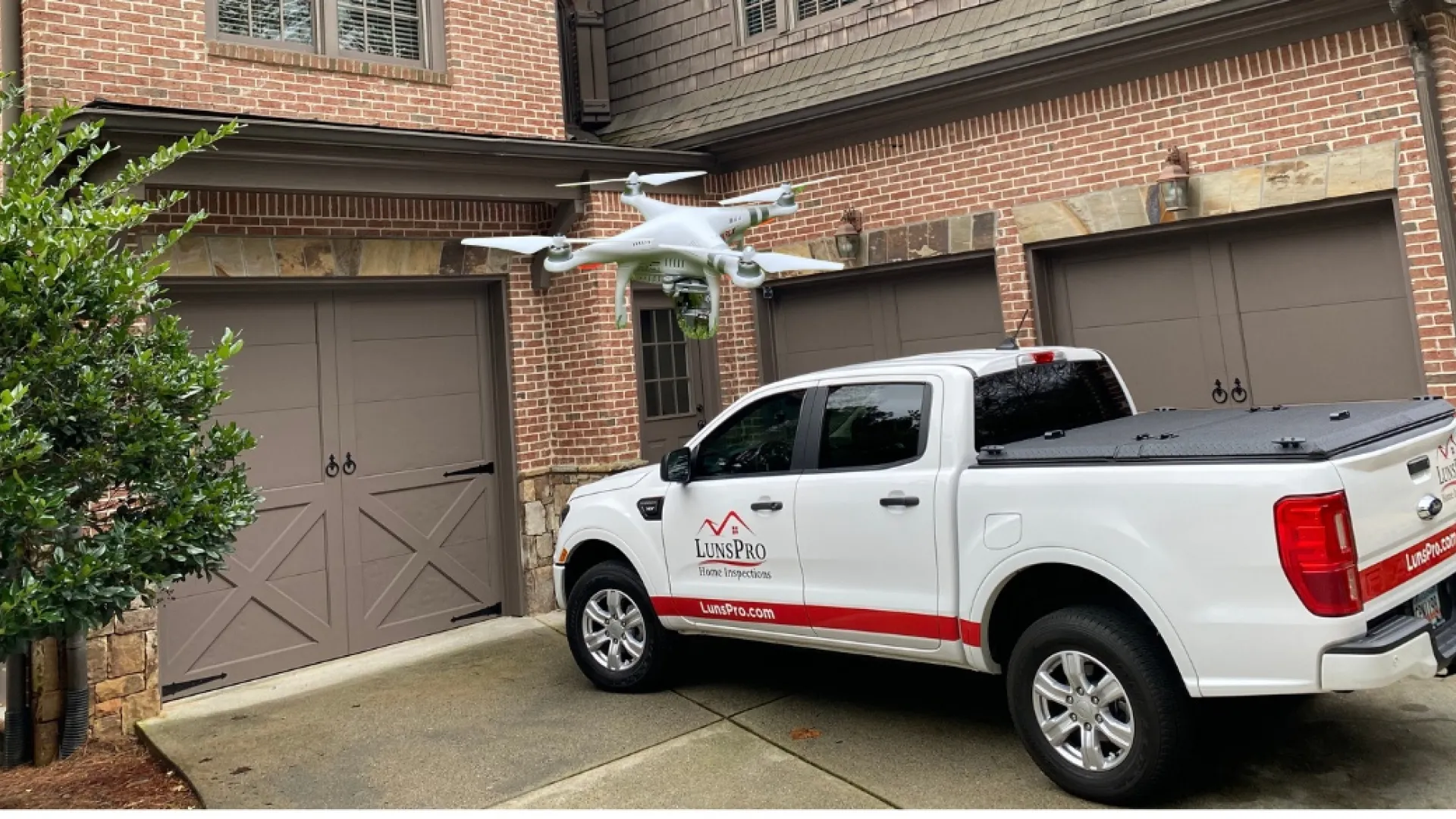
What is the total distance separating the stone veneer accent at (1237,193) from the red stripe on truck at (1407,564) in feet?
9.60

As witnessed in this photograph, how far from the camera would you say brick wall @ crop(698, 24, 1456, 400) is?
5980 millimetres

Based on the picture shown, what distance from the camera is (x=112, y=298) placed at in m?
4.61

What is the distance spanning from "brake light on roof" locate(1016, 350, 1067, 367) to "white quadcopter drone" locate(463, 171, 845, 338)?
139 centimetres

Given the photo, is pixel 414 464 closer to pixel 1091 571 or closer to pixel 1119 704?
pixel 1091 571

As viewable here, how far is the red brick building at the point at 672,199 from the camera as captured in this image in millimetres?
6312

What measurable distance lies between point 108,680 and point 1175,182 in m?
7.53

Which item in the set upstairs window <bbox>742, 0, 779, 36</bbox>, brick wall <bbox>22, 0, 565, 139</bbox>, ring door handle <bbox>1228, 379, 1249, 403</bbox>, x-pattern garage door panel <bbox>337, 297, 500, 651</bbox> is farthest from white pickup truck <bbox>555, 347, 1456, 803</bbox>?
upstairs window <bbox>742, 0, 779, 36</bbox>

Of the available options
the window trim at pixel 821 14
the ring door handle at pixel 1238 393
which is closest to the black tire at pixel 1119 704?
the ring door handle at pixel 1238 393

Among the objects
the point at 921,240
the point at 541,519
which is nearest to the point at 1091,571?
the point at 921,240

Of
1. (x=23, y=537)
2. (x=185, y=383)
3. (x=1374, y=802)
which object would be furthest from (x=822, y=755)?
(x=23, y=537)

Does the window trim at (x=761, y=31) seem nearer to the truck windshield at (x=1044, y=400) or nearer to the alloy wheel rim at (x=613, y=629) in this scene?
the truck windshield at (x=1044, y=400)

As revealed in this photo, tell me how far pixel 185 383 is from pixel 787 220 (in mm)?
5372

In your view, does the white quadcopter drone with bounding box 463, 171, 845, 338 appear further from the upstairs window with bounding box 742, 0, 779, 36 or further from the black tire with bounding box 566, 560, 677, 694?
the upstairs window with bounding box 742, 0, 779, 36

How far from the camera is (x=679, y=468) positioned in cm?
553
